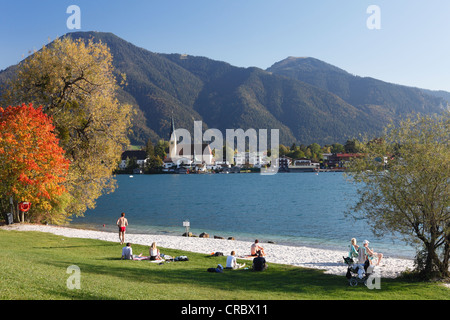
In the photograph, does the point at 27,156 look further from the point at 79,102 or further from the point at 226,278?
the point at 226,278

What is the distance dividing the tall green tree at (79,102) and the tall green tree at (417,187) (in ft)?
79.9

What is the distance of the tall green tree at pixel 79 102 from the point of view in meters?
31.9

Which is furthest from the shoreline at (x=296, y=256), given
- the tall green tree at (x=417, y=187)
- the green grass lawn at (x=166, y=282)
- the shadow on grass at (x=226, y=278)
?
the tall green tree at (x=417, y=187)

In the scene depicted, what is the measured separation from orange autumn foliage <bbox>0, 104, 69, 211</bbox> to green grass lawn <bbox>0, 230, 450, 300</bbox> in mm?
7486

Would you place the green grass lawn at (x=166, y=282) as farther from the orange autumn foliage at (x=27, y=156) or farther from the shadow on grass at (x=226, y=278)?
the orange autumn foliage at (x=27, y=156)

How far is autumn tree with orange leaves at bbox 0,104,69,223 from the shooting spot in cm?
2595

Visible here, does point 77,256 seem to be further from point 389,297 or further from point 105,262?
point 389,297

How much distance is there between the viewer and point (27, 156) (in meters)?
26.3

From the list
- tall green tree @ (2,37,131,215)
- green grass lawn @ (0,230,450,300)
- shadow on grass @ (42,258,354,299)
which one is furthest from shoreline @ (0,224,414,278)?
tall green tree @ (2,37,131,215)

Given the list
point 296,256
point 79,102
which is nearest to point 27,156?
point 79,102

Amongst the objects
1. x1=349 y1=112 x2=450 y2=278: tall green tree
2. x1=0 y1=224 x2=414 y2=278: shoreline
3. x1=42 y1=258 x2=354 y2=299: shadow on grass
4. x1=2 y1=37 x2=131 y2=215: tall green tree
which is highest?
x1=2 y1=37 x2=131 y2=215: tall green tree

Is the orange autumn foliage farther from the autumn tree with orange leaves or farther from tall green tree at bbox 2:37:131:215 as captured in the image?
tall green tree at bbox 2:37:131:215

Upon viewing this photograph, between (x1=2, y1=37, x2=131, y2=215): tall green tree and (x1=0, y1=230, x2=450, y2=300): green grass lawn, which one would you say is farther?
(x1=2, y1=37, x2=131, y2=215): tall green tree
